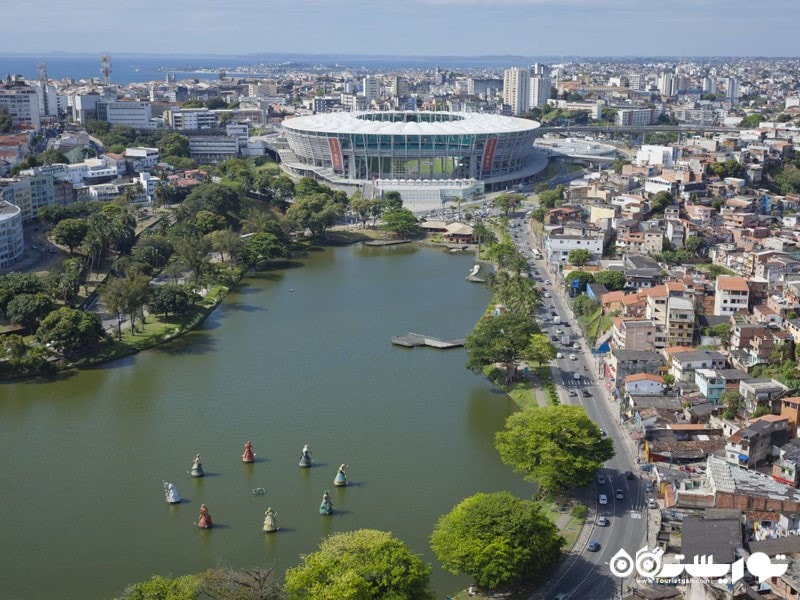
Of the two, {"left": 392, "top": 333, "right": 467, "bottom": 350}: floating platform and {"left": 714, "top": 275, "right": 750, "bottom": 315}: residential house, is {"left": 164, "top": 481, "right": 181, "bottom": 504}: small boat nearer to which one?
{"left": 392, "top": 333, "right": 467, "bottom": 350}: floating platform

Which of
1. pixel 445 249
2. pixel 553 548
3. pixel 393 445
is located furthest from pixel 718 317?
pixel 445 249

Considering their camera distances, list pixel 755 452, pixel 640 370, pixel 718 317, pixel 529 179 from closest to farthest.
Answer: pixel 755 452
pixel 640 370
pixel 718 317
pixel 529 179

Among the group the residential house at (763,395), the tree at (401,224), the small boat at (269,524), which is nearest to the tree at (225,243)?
the tree at (401,224)

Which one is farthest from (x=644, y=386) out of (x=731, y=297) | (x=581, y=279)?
(x=581, y=279)

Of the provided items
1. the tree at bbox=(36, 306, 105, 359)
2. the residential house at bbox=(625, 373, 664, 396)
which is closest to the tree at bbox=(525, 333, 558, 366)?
the residential house at bbox=(625, 373, 664, 396)

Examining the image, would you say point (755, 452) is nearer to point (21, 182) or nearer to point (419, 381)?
point (419, 381)

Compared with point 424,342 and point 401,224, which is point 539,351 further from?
point 401,224
